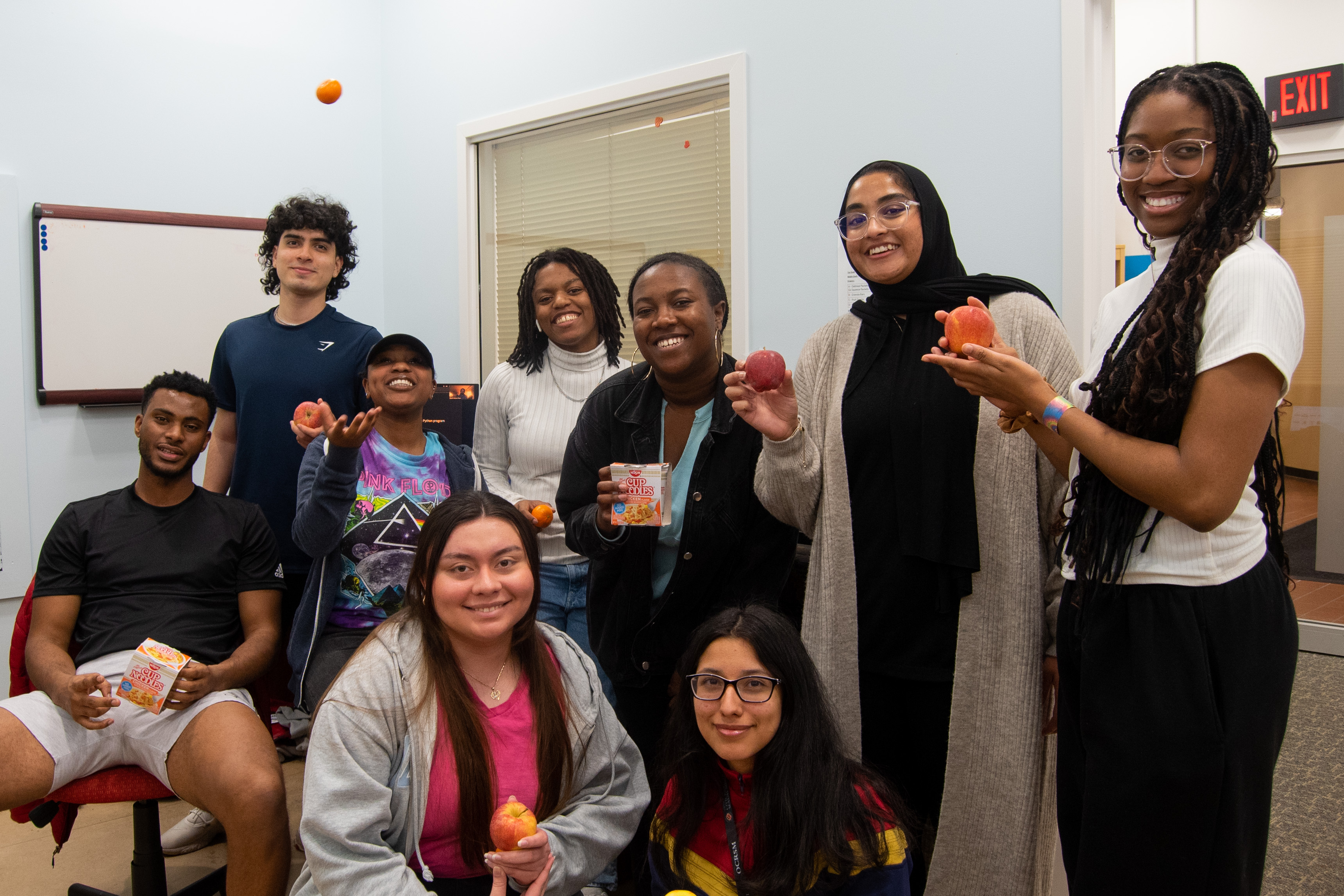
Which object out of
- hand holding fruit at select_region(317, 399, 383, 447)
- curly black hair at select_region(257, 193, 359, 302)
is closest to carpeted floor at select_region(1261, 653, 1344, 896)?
hand holding fruit at select_region(317, 399, 383, 447)

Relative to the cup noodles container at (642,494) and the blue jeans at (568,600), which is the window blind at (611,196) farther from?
the cup noodles container at (642,494)

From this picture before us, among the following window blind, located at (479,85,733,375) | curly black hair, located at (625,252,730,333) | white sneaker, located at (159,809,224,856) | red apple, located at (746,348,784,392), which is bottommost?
white sneaker, located at (159,809,224,856)

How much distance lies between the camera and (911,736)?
1663 mm

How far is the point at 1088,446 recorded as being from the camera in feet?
3.93

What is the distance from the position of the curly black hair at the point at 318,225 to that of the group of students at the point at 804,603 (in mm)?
687

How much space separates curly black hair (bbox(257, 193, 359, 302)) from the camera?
284cm

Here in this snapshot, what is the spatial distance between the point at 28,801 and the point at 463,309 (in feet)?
8.22

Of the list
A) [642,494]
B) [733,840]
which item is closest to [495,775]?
[733,840]

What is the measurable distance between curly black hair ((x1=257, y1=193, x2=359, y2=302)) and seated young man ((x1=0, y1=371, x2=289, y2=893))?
686mm

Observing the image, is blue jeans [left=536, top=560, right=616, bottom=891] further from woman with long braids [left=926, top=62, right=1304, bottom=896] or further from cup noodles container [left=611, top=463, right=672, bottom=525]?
woman with long braids [left=926, top=62, right=1304, bottom=896]

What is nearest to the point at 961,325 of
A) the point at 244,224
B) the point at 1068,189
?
the point at 1068,189

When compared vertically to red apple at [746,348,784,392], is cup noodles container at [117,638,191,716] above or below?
below

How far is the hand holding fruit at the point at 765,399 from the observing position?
1639 mm

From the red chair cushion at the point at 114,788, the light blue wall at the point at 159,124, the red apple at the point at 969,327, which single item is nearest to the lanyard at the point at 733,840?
the red apple at the point at 969,327
